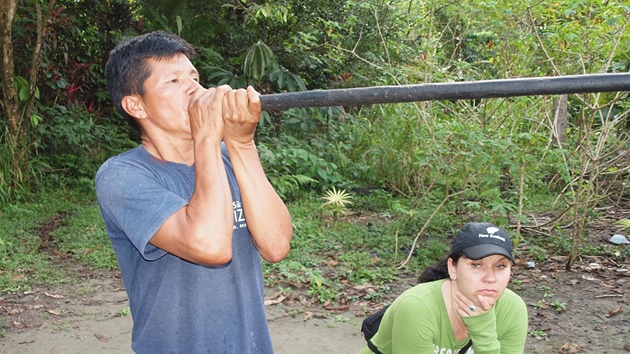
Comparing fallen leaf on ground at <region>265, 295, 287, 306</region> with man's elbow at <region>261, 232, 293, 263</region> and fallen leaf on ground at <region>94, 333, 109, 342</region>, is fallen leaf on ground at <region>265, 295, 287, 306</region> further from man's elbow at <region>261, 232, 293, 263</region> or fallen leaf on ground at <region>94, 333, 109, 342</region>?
man's elbow at <region>261, 232, 293, 263</region>

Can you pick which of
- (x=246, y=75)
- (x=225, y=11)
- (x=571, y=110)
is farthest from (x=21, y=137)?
(x=571, y=110)

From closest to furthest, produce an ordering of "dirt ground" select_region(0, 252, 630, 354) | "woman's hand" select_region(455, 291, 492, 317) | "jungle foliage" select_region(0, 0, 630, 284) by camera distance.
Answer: "woman's hand" select_region(455, 291, 492, 317) < "dirt ground" select_region(0, 252, 630, 354) < "jungle foliage" select_region(0, 0, 630, 284)

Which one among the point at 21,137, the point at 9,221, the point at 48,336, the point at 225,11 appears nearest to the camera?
the point at 48,336

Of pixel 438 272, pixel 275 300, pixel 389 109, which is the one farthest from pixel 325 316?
pixel 389 109

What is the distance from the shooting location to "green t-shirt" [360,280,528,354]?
2463mm

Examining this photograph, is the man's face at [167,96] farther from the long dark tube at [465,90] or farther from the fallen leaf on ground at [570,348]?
the fallen leaf on ground at [570,348]

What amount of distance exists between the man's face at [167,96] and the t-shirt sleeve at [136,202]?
0.18m

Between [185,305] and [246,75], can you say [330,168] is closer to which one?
[246,75]

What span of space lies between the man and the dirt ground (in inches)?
84.0

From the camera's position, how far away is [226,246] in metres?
1.60

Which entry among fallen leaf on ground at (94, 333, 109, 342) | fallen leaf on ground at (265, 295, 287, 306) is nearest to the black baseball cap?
fallen leaf on ground at (265, 295, 287, 306)

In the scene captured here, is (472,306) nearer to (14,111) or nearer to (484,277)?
(484,277)

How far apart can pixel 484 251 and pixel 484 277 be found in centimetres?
10

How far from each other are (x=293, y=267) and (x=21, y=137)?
3.71 m
